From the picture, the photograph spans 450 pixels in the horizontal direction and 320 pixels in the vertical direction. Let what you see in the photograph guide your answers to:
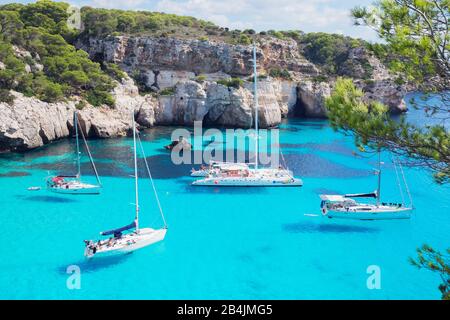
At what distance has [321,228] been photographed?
2216 centimetres

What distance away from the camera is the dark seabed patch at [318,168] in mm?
32469

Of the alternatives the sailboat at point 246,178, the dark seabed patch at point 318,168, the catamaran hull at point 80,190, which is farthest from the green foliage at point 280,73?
the catamaran hull at point 80,190

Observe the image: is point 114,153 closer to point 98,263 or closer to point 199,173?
point 199,173

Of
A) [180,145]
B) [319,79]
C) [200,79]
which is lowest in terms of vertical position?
[180,145]

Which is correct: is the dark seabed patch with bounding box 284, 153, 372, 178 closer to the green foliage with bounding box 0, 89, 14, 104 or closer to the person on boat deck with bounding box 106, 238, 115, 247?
the person on boat deck with bounding box 106, 238, 115, 247

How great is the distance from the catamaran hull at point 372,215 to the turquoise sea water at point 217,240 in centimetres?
47

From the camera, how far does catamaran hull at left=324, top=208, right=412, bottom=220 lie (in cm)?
2336

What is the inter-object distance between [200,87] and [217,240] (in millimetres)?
34327

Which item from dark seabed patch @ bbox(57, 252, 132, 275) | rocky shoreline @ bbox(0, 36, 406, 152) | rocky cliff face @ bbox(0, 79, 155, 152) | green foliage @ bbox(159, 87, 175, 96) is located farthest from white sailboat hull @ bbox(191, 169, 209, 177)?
green foliage @ bbox(159, 87, 175, 96)

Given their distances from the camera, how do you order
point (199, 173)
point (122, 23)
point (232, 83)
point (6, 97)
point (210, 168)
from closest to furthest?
point (199, 173), point (210, 168), point (6, 97), point (232, 83), point (122, 23)

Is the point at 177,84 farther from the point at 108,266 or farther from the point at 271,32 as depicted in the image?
the point at 108,266

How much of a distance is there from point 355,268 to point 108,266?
34.4 ft

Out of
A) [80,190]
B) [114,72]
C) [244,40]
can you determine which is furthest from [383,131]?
[244,40]

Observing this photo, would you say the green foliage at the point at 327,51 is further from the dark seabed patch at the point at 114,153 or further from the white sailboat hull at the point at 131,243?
the white sailboat hull at the point at 131,243
